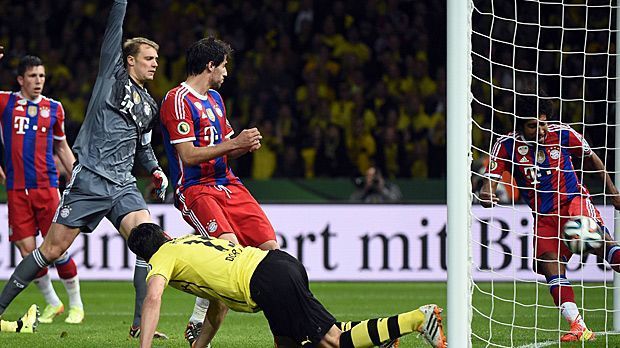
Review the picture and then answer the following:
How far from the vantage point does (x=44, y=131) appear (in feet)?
31.4

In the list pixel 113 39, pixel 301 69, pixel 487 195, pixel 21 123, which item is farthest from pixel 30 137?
pixel 301 69

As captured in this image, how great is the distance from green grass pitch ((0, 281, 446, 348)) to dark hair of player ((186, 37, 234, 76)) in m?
1.89

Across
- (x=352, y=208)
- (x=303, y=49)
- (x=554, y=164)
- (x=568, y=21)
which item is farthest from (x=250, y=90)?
(x=554, y=164)

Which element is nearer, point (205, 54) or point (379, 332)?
point (379, 332)

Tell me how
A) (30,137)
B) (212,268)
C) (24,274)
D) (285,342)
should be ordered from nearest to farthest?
(212,268) < (285,342) < (24,274) < (30,137)

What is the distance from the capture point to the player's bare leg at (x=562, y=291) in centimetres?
791

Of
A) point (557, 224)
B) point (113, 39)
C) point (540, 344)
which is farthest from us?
point (557, 224)

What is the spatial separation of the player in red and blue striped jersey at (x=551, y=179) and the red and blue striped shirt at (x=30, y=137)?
3.86 metres

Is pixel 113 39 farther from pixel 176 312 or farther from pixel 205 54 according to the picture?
pixel 176 312

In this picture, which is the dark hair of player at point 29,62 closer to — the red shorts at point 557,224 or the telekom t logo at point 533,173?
the telekom t logo at point 533,173

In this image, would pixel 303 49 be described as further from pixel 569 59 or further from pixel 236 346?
pixel 236 346

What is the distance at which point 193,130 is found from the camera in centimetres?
695

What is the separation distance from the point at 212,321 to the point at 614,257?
3237 millimetres

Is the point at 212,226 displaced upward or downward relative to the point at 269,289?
upward
